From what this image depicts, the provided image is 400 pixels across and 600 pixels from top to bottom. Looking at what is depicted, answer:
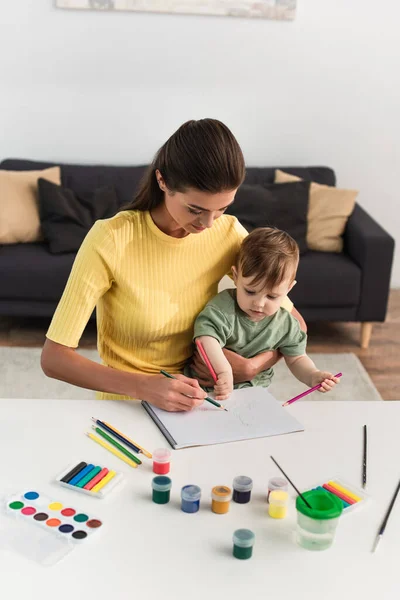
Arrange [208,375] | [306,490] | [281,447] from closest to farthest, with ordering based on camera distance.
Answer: [306,490] < [281,447] < [208,375]

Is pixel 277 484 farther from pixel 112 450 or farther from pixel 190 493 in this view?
pixel 112 450

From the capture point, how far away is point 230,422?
5.01 feet

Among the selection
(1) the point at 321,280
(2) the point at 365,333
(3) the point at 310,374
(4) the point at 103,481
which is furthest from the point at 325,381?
(2) the point at 365,333

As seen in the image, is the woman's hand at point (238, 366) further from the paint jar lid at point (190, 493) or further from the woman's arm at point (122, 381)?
the paint jar lid at point (190, 493)

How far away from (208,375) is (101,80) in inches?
115

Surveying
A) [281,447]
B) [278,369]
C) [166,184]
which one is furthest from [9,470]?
[278,369]

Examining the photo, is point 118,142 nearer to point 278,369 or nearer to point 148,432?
point 278,369

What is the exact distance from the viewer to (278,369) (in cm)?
349

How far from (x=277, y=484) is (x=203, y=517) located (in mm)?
148

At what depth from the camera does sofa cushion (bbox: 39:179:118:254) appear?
372cm

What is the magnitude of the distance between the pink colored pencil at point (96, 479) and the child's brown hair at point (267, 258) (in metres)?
0.59

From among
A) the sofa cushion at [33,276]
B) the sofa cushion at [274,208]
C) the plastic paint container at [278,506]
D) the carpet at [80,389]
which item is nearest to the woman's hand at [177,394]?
the plastic paint container at [278,506]

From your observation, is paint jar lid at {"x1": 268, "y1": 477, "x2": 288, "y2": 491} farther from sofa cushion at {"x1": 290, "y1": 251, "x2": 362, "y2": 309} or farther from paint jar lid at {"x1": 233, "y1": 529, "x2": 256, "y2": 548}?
sofa cushion at {"x1": 290, "y1": 251, "x2": 362, "y2": 309}

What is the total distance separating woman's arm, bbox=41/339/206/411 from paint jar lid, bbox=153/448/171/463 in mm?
186
